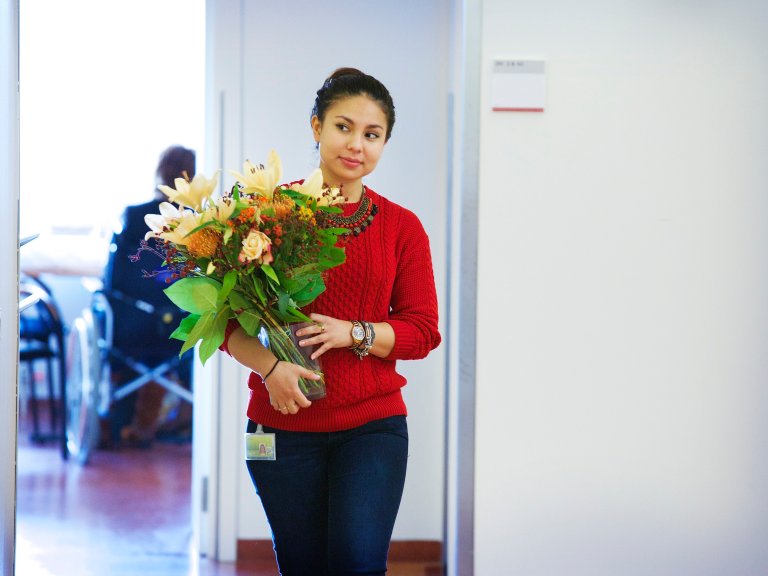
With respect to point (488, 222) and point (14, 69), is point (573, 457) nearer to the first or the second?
point (488, 222)

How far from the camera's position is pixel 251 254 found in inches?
60.7

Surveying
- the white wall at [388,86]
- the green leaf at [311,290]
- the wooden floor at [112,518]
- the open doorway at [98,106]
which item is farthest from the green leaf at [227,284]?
the open doorway at [98,106]

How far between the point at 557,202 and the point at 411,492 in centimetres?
140

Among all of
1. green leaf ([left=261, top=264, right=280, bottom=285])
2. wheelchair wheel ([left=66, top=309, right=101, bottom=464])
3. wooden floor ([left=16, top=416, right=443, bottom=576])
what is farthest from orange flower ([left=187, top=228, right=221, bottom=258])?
wheelchair wheel ([left=66, top=309, right=101, bottom=464])

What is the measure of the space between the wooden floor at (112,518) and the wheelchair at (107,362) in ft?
0.65

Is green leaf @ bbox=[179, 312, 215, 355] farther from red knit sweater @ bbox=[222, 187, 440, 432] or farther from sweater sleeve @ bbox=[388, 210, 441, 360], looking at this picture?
sweater sleeve @ bbox=[388, 210, 441, 360]

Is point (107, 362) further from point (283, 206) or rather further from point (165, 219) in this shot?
point (283, 206)

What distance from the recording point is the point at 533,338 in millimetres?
2377

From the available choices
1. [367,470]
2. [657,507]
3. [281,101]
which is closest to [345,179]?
[367,470]

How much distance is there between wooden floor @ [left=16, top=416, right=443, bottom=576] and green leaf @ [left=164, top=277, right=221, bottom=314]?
1885 millimetres

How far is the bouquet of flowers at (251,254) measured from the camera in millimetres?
1592

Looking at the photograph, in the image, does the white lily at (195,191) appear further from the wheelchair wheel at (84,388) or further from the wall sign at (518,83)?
the wheelchair wheel at (84,388)

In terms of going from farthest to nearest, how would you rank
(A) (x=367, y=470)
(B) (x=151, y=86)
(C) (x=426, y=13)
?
(B) (x=151, y=86) → (C) (x=426, y=13) → (A) (x=367, y=470)

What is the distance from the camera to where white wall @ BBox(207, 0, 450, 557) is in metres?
3.15
